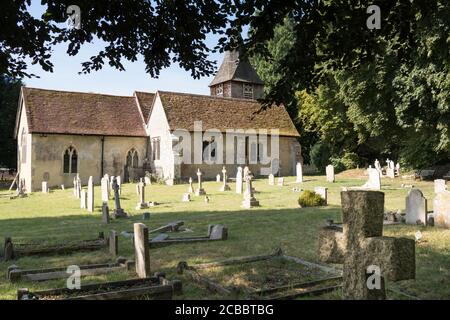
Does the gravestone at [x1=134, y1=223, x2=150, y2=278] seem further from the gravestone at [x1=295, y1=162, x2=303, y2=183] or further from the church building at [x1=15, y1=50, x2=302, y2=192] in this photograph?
the church building at [x1=15, y1=50, x2=302, y2=192]

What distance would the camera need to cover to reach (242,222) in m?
12.3

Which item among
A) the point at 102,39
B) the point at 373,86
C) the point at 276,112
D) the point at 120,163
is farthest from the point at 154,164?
the point at 102,39

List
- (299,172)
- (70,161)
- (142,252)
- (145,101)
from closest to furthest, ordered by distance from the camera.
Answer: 1. (142,252)
2. (299,172)
3. (70,161)
4. (145,101)

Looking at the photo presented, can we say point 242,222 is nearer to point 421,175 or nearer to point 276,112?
point 421,175

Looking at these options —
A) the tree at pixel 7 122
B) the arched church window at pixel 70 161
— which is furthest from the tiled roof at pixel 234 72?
the tree at pixel 7 122

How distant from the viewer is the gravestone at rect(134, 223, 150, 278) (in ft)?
21.8

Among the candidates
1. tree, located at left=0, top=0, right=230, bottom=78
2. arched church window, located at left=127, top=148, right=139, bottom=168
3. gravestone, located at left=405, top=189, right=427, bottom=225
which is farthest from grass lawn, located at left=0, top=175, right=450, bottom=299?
arched church window, located at left=127, top=148, right=139, bottom=168

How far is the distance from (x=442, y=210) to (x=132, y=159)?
26453 mm

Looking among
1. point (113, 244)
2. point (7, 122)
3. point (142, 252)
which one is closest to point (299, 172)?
point (113, 244)

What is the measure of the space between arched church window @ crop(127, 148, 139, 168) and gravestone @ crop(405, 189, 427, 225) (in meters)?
25.2

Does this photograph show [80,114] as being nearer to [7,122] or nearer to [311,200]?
[7,122]

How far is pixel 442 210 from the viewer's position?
1052 cm

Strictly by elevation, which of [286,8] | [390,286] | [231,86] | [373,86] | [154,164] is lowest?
[390,286]
